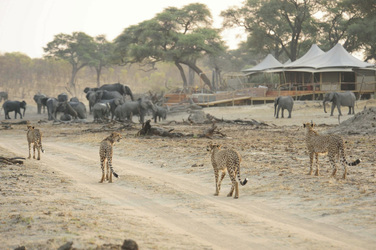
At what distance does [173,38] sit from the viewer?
57.9 metres

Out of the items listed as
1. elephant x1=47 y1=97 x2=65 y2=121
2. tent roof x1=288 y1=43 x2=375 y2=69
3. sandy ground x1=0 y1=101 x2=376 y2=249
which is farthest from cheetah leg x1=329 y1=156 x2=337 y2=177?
tent roof x1=288 y1=43 x2=375 y2=69

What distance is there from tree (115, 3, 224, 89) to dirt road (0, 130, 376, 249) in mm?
43162

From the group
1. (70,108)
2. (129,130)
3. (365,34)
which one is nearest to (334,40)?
(365,34)

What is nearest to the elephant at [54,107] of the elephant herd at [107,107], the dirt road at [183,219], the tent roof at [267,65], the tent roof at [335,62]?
the elephant herd at [107,107]

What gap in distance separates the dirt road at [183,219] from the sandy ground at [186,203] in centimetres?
1

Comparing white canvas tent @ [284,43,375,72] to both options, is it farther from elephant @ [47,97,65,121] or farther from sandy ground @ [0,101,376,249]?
sandy ground @ [0,101,376,249]

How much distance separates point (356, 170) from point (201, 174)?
3480 mm

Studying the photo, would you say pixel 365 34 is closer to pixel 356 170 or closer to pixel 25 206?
pixel 356 170

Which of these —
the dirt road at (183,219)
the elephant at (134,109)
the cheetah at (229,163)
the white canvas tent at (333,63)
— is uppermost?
the white canvas tent at (333,63)

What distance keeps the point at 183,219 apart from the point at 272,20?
54538 mm

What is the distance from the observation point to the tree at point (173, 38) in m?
55.8

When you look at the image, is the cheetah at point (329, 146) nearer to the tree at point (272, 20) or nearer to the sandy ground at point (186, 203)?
the sandy ground at point (186, 203)

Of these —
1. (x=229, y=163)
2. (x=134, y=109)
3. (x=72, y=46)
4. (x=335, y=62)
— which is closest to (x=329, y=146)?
(x=229, y=163)

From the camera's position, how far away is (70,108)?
3594cm
